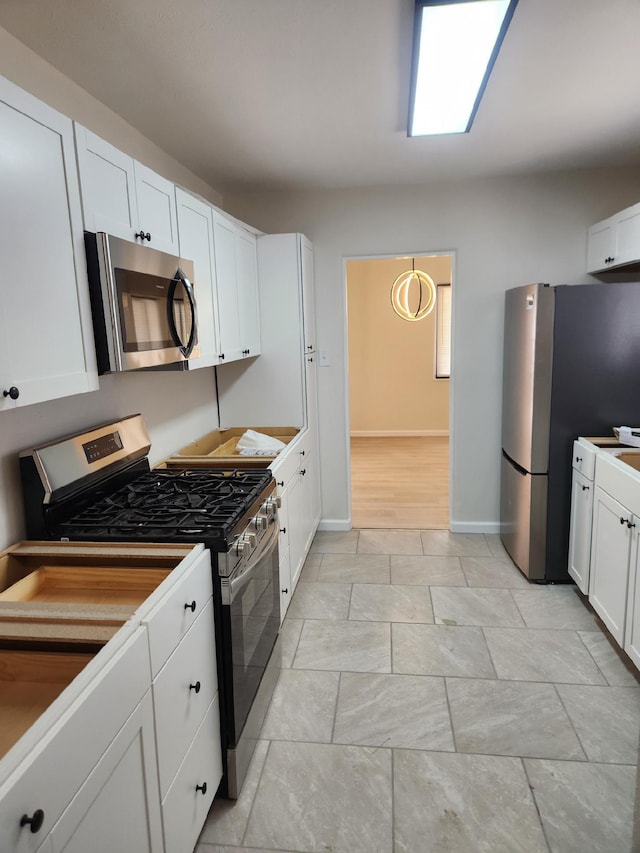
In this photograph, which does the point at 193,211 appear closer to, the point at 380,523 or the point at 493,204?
the point at 493,204

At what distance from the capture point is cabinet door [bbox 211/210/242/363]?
2.82 metres

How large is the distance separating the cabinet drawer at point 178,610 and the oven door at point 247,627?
0.12 m

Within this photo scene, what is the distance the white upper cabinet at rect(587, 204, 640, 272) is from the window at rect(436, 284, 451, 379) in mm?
3464

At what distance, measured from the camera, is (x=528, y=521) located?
132 inches

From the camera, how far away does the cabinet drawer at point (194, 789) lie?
57.6 inches

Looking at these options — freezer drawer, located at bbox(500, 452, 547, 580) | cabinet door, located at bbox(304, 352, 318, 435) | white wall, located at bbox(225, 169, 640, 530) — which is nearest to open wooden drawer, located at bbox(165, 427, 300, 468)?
cabinet door, located at bbox(304, 352, 318, 435)

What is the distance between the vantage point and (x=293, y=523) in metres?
3.15

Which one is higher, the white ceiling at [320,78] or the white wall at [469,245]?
the white ceiling at [320,78]

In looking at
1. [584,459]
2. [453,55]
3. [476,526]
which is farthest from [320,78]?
[476,526]

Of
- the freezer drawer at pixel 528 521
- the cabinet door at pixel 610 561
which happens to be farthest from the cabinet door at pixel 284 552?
the cabinet door at pixel 610 561

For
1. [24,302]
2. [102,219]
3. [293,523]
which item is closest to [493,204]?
[293,523]

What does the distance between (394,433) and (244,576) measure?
5823 mm

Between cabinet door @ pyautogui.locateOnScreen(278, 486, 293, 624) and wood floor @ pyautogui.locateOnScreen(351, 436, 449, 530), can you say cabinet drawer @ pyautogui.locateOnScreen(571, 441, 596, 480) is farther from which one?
cabinet door @ pyautogui.locateOnScreen(278, 486, 293, 624)

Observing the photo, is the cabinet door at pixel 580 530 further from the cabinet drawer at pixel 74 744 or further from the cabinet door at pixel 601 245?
the cabinet drawer at pixel 74 744
